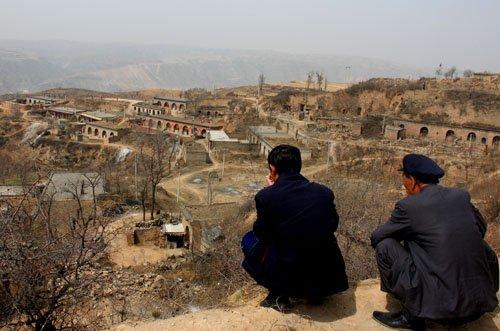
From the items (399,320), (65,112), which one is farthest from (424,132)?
(65,112)

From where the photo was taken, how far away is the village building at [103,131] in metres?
49.8

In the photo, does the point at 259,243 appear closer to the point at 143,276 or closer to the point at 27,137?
the point at 143,276

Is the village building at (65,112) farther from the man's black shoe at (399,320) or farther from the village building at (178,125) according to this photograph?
the man's black shoe at (399,320)

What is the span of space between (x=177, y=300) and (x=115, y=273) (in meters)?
2.53

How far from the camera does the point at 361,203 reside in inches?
561

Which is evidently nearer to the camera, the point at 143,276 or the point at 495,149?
the point at 143,276

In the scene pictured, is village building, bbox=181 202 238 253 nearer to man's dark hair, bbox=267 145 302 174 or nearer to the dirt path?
the dirt path

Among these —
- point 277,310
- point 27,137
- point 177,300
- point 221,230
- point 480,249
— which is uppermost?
point 480,249

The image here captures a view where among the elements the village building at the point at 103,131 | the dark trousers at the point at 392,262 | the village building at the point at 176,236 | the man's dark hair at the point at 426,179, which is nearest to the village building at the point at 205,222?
the village building at the point at 176,236

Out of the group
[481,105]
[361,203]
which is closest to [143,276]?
[361,203]

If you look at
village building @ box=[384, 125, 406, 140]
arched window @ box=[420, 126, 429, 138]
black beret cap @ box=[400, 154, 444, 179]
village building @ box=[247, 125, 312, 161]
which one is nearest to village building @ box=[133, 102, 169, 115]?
village building @ box=[247, 125, 312, 161]

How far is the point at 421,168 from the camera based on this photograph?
12.9ft

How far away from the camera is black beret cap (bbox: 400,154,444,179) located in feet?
12.7

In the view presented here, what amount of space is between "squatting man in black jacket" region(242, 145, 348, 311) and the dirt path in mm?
149
